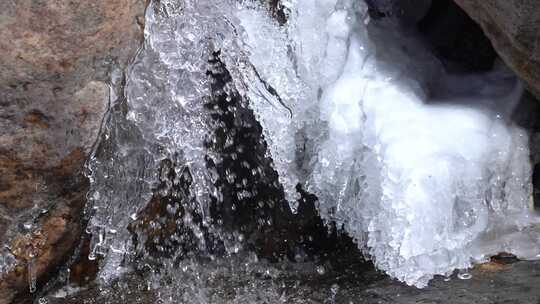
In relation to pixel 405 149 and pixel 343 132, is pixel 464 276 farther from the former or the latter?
pixel 343 132

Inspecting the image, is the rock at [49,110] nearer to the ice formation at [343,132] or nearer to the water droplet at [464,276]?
the ice formation at [343,132]

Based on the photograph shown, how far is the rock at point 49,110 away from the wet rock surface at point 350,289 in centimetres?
32

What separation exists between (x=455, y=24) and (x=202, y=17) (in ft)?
4.63

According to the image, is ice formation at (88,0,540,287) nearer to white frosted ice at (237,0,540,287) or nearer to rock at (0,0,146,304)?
white frosted ice at (237,0,540,287)

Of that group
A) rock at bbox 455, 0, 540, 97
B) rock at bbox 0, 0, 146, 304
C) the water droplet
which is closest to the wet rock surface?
the water droplet

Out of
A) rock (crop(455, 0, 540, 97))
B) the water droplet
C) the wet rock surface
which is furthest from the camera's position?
the water droplet

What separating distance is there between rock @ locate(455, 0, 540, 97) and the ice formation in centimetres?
28

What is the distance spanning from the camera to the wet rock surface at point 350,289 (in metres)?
2.89

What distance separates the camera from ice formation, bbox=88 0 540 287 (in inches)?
118

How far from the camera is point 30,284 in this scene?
3.11 meters

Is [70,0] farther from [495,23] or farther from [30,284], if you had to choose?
[495,23]

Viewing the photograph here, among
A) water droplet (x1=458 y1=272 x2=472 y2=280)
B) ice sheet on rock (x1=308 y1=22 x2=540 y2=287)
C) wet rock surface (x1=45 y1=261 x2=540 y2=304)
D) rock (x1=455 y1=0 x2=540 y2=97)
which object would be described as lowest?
wet rock surface (x1=45 y1=261 x2=540 y2=304)

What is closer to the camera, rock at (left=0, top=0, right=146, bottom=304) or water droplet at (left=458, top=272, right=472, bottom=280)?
rock at (left=0, top=0, right=146, bottom=304)

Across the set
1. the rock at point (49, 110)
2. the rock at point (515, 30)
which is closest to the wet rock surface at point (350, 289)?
the rock at point (49, 110)
